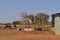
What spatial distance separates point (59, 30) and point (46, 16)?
63211 mm

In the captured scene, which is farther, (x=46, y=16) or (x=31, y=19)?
(x=46, y=16)

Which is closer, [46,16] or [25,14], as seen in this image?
[25,14]

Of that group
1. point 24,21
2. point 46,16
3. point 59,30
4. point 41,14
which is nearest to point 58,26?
point 59,30

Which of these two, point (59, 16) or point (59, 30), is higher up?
point (59, 16)

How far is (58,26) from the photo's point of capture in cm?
2722

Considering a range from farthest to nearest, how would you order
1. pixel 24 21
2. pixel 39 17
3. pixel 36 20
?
pixel 39 17
pixel 36 20
pixel 24 21

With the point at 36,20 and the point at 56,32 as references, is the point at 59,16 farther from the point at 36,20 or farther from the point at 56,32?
the point at 36,20

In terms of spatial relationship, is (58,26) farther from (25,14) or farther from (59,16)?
(25,14)

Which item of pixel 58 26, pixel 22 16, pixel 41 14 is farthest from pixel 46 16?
pixel 58 26

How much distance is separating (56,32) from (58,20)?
1.66 meters

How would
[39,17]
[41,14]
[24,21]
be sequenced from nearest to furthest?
[24,21] → [39,17] → [41,14]

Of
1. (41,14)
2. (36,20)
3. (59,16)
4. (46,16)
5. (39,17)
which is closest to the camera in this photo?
(59,16)

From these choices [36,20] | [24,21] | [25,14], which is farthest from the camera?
[36,20]

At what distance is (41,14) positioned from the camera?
277 ft
